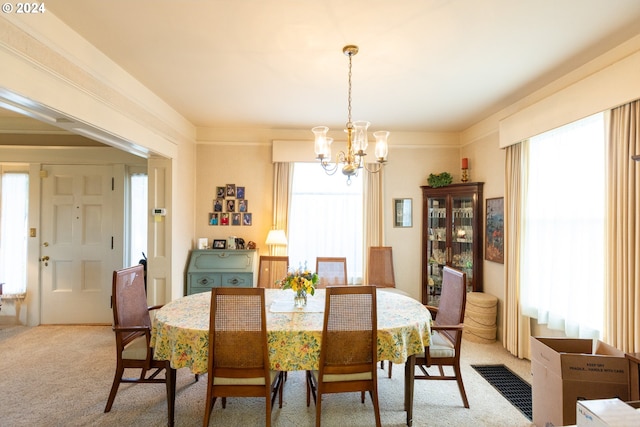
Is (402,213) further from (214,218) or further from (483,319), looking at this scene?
(214,218)

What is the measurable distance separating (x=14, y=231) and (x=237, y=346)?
424cm

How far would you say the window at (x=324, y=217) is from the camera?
4.50 m

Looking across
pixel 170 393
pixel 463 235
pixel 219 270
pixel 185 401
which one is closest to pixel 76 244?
pixel 219 270

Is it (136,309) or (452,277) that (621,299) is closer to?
(452,277)

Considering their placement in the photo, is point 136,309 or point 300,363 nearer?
point 300,363

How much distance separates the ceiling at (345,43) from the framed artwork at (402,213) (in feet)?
5.07

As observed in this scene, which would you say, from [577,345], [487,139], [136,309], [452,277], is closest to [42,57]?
[136,309]

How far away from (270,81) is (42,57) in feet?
5.34

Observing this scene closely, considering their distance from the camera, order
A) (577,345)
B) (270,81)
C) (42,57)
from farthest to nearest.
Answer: (270,81) < (577,345) < (42,57)

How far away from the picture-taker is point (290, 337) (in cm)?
195

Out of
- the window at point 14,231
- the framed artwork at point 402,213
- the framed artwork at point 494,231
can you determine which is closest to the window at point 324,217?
the framed artwork at point 402,213

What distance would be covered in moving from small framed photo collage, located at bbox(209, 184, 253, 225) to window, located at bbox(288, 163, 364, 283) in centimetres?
71

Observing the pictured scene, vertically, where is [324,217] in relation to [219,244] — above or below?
above

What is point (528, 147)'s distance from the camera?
3.16 meters
